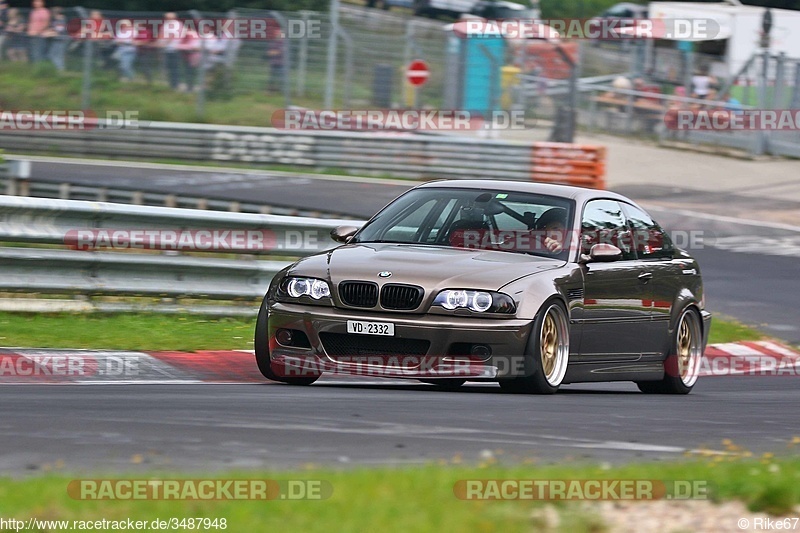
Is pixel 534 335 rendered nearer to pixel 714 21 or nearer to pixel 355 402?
pixel 355 402

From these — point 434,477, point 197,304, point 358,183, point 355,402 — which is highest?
point 434,477

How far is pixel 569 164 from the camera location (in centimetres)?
2525

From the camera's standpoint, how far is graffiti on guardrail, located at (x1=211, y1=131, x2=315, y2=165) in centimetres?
2823

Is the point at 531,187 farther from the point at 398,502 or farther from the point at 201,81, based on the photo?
the point at 201,81

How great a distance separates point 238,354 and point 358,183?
16.2 m

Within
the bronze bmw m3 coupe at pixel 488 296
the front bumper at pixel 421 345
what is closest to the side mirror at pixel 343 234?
the bronze bmw m3 coupe at pixel 488 296

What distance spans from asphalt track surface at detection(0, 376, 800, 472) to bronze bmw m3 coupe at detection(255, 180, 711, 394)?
0.67 feet

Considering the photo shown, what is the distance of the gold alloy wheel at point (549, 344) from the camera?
28.0 ft

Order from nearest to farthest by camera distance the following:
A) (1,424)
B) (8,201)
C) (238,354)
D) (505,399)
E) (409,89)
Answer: (1,424) → (505,399) → (238,354) → (8,201) → (409,89)

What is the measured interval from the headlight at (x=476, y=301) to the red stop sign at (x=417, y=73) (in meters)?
20.9

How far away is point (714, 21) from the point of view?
3656cm

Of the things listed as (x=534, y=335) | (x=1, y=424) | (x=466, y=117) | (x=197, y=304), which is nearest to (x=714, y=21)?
(x=466, y=117)

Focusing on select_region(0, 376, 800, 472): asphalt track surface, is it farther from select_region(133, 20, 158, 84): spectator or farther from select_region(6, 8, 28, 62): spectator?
select_region(6, 8, 28, 62): spectator

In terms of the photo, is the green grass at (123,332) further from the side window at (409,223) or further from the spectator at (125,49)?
the spectator at (125,49)
